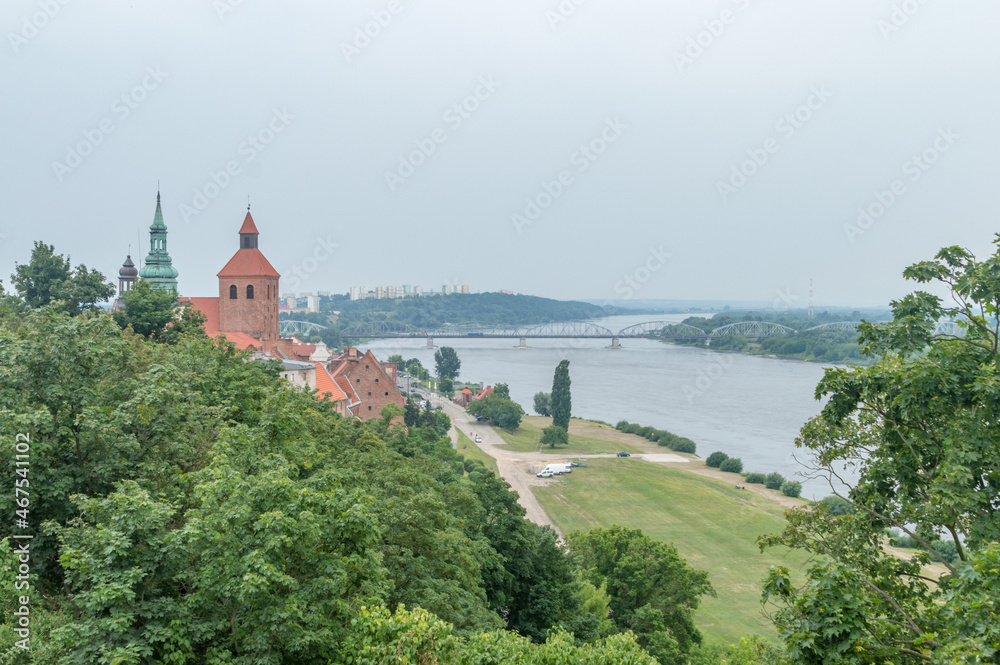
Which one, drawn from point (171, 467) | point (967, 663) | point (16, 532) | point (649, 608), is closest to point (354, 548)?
point (171, 467)

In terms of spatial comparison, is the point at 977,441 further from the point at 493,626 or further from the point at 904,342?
the point at 493,626

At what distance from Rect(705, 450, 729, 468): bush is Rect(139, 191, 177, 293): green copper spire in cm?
4060

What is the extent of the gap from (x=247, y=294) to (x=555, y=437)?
28.5 metres

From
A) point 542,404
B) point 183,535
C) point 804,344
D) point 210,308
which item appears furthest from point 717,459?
point 804,344

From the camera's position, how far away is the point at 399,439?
26.8 meters

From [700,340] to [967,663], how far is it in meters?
137

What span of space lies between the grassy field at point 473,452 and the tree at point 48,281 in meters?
28.2

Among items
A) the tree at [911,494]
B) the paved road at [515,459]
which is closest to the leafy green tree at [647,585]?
the paved road at [515,459]

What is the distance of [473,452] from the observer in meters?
57.6

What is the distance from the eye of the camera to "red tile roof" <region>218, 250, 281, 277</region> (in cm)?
4688

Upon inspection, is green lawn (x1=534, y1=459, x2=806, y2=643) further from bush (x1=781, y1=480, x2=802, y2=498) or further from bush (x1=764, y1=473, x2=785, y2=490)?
bush (x1=764, y1=473, x2=785, y2=490)

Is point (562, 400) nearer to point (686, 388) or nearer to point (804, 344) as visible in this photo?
point (686, 388)

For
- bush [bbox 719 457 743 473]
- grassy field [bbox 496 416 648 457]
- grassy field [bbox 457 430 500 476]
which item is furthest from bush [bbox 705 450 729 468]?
grassy field [bbox 457 430 500 476]

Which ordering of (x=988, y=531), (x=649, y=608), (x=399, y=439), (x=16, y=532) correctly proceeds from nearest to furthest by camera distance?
(x=988, y=531), (x=16, y=532), (x=649, y=608), (x=399, y=439)
